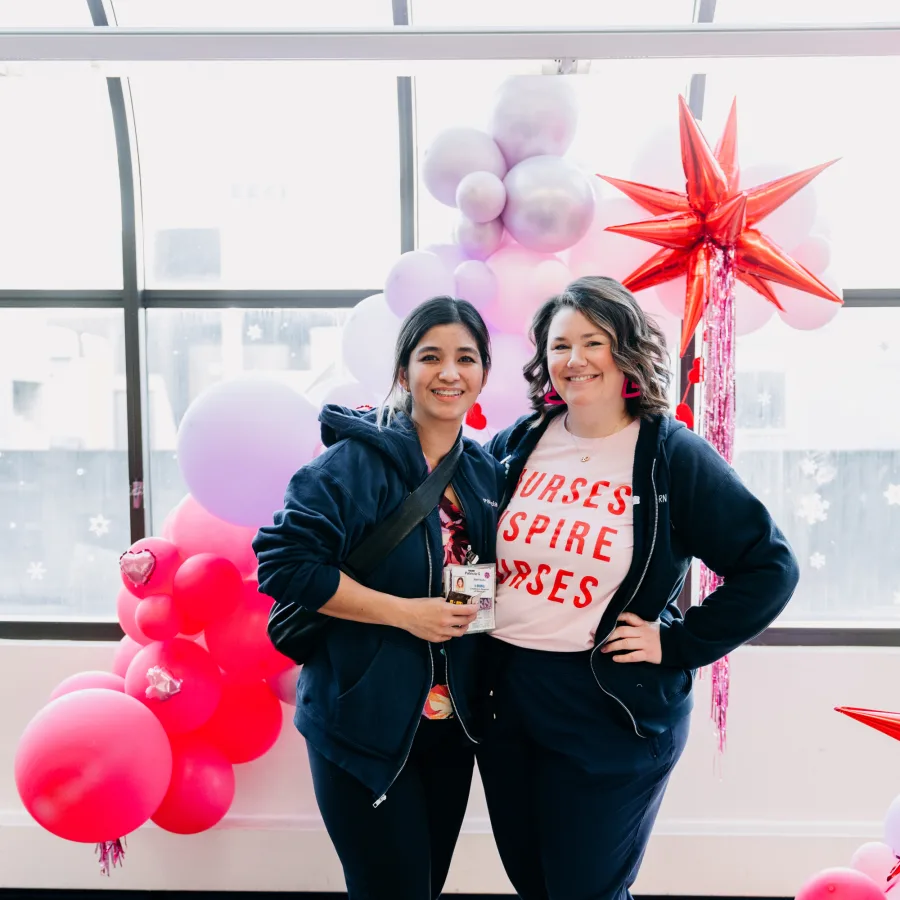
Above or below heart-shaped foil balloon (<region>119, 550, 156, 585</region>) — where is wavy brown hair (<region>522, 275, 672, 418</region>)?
above

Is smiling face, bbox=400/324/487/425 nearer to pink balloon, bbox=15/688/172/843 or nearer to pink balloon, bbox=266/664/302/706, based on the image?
pink balloon, bbox=266/664/302/706

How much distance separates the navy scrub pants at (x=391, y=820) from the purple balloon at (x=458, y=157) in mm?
1327

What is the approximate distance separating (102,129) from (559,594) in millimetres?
2471

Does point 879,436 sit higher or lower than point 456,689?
higher

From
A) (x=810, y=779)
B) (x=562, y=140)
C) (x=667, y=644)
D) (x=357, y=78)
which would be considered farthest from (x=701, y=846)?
(x=357, y=78)

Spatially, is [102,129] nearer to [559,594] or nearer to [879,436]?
[559,594]

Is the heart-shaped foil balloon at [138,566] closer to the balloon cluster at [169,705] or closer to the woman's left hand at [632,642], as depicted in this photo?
the balloon cluster at [169,705]

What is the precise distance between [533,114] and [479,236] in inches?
13.2

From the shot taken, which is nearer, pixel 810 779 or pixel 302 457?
pixel 302 457

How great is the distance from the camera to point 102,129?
2.77 meters

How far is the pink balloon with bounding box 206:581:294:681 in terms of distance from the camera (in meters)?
1.95

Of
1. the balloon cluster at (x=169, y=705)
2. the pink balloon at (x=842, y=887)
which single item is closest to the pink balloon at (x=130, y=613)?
the balloon cluster at (x=169, y=705)

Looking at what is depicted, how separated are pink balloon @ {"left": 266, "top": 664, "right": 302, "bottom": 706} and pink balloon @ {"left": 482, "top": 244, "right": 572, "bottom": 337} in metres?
0.32

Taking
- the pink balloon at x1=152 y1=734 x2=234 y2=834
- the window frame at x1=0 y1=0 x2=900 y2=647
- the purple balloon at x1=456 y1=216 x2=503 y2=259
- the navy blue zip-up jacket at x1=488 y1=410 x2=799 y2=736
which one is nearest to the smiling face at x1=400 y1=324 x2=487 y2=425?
the navy blue zip-up jacket at x1=488 y1=410 x2=799 y2=736
